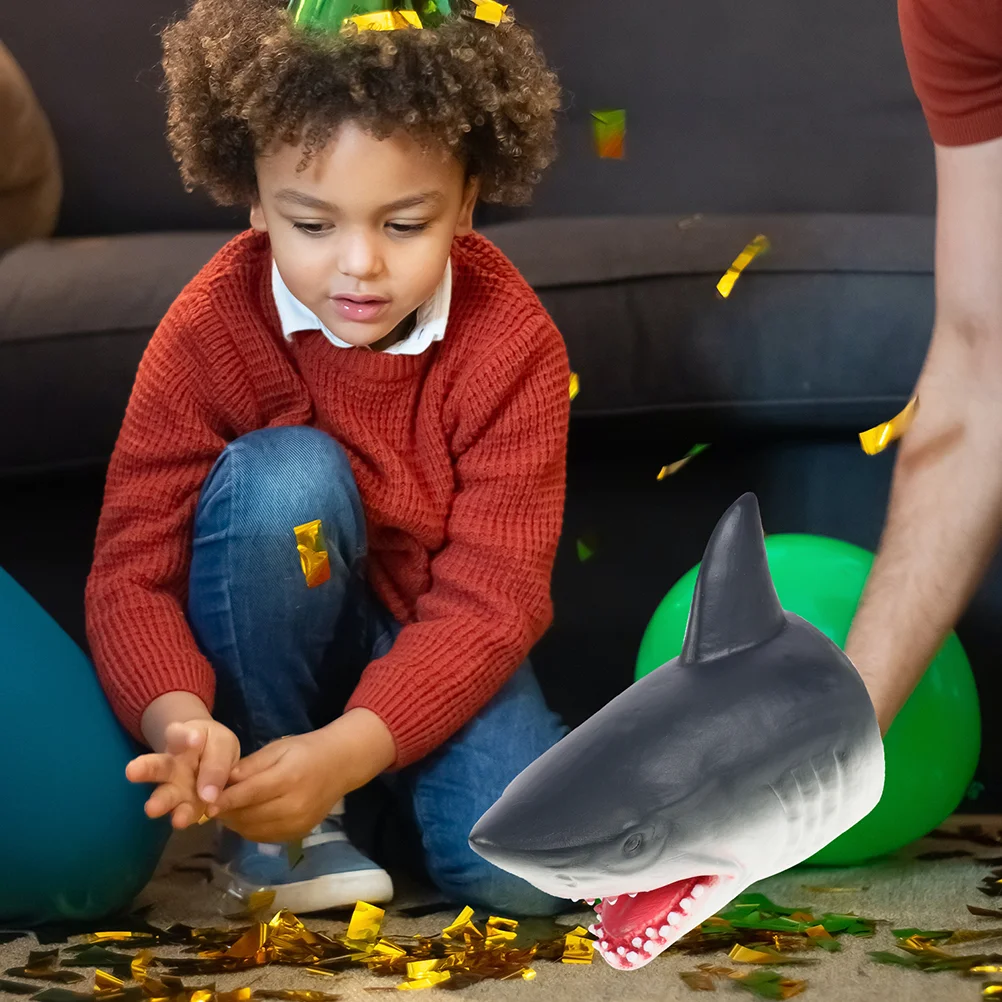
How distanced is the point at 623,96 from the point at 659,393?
640mm

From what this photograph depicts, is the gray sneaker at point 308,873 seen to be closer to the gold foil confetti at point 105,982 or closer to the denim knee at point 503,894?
the denim knee at point 503,894

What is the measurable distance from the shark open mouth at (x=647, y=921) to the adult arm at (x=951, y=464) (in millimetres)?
316

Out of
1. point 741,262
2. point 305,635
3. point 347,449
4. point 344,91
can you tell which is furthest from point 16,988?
point 741,262

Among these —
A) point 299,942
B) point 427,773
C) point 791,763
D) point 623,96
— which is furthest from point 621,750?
point 623,96

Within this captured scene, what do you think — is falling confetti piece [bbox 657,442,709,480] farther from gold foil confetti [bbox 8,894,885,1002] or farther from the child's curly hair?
gold foil confetti [bbox 8,894,885,1002]

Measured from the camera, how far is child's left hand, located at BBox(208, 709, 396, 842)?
84cm

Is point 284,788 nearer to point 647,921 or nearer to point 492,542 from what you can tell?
point 492,542

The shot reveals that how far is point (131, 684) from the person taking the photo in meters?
0.92

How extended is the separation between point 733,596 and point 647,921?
0.41 feet

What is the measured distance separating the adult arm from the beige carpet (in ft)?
0.53

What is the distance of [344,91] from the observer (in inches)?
34.8

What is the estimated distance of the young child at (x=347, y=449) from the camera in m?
0.89

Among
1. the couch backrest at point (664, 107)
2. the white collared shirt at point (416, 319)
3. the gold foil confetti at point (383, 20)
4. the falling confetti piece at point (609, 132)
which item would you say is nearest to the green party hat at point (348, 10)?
the gold foil confetti at point (383, 20)

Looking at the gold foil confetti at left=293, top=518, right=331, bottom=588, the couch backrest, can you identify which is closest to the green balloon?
the gold foil confetti at left=293, top=518, right=331, bottom=588
